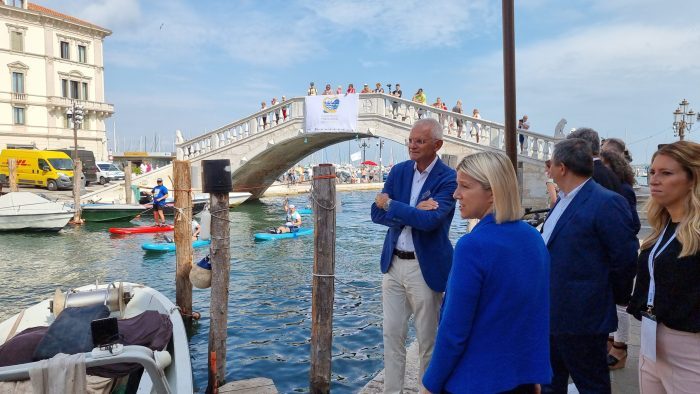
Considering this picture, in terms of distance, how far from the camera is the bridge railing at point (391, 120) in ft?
51.7

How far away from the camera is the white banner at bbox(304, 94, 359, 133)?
20.2m

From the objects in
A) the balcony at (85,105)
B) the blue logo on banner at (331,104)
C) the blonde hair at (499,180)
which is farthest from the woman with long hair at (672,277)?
the balcony at (85,105)

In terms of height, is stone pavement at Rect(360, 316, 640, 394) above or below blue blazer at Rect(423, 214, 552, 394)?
below

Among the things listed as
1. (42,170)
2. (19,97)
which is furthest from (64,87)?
(42,170)

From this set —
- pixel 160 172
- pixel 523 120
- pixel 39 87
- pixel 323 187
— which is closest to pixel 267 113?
pixel 160 172

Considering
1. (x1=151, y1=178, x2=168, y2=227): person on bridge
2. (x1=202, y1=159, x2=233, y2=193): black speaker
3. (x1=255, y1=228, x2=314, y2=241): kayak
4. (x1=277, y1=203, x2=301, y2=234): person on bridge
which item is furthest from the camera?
(x1=151, y1=178, x2=168, y2=227): person on bridge

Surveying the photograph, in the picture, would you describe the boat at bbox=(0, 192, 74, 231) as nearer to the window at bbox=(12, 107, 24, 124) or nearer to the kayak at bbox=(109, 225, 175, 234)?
the kayak at bbox=(109, 225, 175, 234)

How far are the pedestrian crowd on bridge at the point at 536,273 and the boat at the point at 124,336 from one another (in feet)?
4.56

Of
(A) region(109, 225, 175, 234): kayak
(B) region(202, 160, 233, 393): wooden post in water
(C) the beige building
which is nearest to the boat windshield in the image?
(A) region(109, 225, 175, 234): kayak

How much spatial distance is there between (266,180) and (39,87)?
23.7m

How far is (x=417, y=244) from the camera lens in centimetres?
314

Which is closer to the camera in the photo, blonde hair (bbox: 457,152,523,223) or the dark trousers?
blonde hair (bbox: 457,152,523,223)

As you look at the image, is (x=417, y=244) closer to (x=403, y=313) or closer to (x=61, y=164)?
(x=403, y=313)

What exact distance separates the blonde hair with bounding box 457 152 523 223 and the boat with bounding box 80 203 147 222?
61.2 ft
